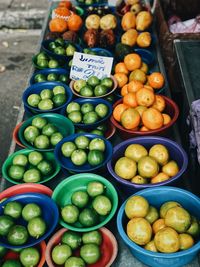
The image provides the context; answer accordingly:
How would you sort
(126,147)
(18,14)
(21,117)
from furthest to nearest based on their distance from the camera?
(18,14) < (21,117) < (126,147)

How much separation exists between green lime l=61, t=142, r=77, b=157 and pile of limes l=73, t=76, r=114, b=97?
63 cm

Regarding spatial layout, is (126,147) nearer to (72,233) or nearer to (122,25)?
(72,233)

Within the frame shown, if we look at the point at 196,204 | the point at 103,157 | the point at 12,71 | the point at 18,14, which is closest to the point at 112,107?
the point at 103,157

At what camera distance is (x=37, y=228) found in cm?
179

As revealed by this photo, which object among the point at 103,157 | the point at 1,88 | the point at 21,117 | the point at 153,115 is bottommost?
the point at 1,88

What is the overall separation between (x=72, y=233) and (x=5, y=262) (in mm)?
382

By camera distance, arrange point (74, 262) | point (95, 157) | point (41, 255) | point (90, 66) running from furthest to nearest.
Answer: point (90, 66), point (95, 157), point (41, 255), point (74, 262)

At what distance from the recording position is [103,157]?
215 cm

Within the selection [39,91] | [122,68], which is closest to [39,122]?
[39,91]

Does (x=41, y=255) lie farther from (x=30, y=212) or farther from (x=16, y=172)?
(x=16, y=172)

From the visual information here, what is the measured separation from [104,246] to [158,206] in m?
0.39

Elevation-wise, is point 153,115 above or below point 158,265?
above

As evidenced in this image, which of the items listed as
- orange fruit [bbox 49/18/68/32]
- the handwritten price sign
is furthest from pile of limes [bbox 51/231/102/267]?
orange fruit [bbox 49/18/68/32]

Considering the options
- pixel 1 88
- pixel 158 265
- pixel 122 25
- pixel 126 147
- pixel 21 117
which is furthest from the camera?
pixel 1 88
